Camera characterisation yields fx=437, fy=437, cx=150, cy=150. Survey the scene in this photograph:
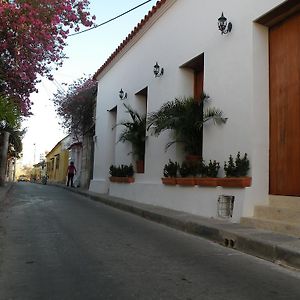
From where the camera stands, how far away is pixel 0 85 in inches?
463

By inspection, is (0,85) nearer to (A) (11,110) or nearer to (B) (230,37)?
(A) (11,110)

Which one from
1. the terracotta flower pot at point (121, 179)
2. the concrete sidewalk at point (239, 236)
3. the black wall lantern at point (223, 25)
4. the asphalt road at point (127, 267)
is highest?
the black wall lantern at point (223, 25)

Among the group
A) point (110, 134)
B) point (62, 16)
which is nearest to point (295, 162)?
point (62, 16)

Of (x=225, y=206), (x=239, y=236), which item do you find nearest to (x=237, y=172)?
(x=225, y=206)

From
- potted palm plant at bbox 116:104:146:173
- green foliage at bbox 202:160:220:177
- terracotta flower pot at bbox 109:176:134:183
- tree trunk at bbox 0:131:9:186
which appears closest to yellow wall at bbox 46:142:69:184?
tree trunk at bbox 0:131:9:186

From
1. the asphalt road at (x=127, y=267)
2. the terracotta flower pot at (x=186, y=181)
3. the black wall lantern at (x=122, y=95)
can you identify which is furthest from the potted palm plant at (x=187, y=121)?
the black wall lantern at (x=122, y=95)

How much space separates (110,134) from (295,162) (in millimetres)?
11836

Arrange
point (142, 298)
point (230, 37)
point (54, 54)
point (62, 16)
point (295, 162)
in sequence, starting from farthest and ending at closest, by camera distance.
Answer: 1. point (54, 54)
2. point (62, 16)
3. point (230, 37)
4. point (295, 162)
5. point (142, 298)

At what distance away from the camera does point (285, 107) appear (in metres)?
7.80

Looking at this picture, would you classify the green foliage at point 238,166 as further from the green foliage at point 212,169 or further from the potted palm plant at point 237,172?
the green foliage at point 212,169

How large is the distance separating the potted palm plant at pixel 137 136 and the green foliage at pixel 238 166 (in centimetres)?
576

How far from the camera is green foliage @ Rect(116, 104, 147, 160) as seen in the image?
1408cm

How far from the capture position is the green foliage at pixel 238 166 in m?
8.12

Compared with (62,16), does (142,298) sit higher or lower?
lower
